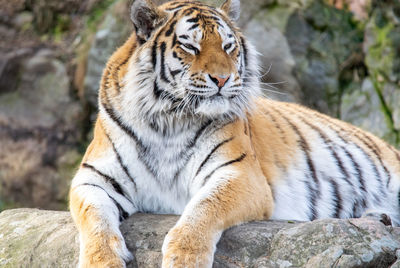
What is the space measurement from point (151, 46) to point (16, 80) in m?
4.84

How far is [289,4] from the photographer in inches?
295

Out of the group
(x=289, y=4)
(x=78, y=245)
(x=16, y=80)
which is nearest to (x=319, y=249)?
(x=78, y=245)

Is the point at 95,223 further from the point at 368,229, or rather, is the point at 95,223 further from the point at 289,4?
the point at 289,4

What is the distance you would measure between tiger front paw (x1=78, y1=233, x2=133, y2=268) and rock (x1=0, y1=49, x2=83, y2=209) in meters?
4.72

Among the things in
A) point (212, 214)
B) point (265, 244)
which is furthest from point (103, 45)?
point (265, 244)

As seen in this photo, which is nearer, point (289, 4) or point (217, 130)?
point (217, 130)

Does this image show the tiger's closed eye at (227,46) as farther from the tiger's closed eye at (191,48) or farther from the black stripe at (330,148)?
the black stripe at (330,148)

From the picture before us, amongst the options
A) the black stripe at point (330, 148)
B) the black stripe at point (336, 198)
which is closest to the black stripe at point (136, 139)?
the black stripe at point (336, 198)

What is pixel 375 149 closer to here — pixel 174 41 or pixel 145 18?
pixel 174 41

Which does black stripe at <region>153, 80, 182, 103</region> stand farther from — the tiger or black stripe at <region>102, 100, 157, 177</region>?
black stripe at <region>102, 100, 157, 177</region>

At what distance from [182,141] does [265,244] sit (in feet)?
2.97

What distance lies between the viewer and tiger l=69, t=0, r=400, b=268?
3154 millimetres

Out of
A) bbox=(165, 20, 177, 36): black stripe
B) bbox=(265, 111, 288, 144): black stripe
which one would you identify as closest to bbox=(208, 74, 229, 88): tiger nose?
bbox=(165, 20, 177, 36): black stripe

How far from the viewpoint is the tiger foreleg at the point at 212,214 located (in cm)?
267
